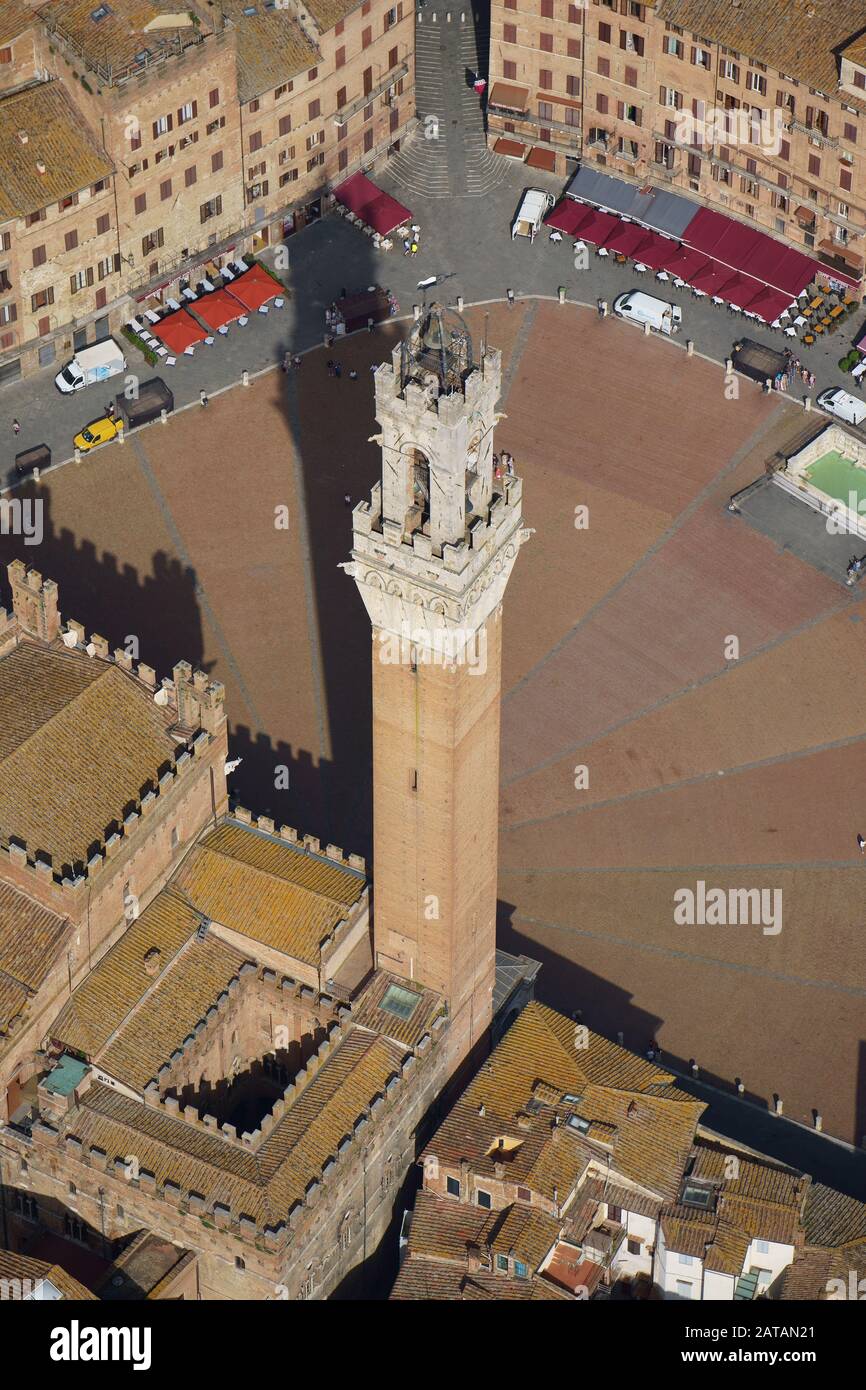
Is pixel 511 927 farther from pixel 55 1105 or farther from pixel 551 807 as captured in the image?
pixel 55 1105

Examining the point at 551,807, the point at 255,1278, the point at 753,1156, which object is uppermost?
the point at 551,807

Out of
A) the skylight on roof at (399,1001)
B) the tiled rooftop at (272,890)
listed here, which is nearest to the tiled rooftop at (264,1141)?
the skylight on roof at (399,1001)

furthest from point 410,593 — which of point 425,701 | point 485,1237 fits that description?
point 485,1237

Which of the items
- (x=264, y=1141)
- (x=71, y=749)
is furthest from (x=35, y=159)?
(x=264, y=1141)

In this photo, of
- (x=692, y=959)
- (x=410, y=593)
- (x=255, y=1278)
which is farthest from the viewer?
(x=692, y=959)

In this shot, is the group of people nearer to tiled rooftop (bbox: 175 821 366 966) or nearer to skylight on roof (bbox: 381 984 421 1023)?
tiled rooftop (bbox: 175 821 366 966)

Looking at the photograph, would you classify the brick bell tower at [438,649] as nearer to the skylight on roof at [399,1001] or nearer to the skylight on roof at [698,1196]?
the skylight on roof at [399,1001]
